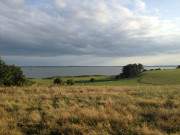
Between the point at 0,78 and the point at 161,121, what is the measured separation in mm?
37604

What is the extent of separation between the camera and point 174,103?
565 inches

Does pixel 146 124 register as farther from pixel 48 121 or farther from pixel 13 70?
pixel 13 70

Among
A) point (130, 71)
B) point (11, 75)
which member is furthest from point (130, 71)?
point (11, 75)

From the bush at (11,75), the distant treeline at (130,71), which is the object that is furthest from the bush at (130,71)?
the bush at (11,75)

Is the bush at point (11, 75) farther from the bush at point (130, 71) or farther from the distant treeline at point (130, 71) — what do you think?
the bush at point (130, 71)

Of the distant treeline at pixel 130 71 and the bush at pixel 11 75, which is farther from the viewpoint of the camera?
the distant treeline at pixel 130 71

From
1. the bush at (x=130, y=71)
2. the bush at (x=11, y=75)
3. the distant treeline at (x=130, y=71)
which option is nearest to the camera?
the bush at (x=11, y=75)

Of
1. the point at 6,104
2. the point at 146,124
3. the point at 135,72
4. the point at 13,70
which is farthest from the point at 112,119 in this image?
the point at 135,72

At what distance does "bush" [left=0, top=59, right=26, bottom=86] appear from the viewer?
46.1 meters

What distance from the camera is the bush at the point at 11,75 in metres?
46.1

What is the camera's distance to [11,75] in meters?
48.2

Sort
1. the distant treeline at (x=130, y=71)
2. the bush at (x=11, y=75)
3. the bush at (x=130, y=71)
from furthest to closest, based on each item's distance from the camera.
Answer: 1. the bush at (x=130, y=71)
2. the distant treeline at (x=130, y=71)
3. the bush at (x=11, y=75)

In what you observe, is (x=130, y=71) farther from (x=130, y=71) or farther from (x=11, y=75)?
(x=11, y=75)

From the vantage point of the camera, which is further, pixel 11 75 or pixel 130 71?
pixel 130 71
